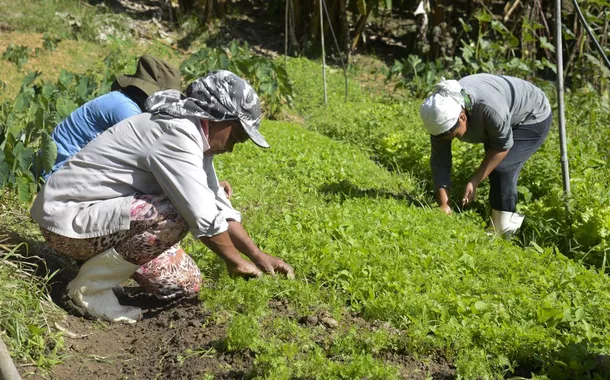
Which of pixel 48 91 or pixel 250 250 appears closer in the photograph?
pixel 250 250

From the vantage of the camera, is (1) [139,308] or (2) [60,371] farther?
(1) [139,308]

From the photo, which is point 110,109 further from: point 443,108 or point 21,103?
point 21,103

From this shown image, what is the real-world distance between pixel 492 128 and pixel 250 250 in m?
2.15

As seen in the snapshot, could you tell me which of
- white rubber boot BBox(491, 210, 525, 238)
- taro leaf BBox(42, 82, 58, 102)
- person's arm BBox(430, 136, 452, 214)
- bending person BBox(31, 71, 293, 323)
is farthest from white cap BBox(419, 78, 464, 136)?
taro leaf BBox(42, 82, 58, 102)

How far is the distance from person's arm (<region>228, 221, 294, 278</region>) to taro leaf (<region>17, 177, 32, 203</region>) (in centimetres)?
148

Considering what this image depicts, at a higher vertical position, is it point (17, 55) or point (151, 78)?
point (151, 78)

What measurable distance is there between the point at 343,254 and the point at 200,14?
981 centimetres

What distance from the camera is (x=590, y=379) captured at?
308cm

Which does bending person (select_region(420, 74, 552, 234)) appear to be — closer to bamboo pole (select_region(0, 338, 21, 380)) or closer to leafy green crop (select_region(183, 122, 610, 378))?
leafy green crop (select_region(183, 122, 610, 378))

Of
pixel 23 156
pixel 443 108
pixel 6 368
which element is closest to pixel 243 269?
pixel 6 368

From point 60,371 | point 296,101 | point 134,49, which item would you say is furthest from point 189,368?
point 134,49

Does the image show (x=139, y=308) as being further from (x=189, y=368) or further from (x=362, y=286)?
(x=362, y=286)

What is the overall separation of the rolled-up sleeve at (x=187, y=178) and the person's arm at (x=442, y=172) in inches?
95.4

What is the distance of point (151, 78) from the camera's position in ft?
15.1
